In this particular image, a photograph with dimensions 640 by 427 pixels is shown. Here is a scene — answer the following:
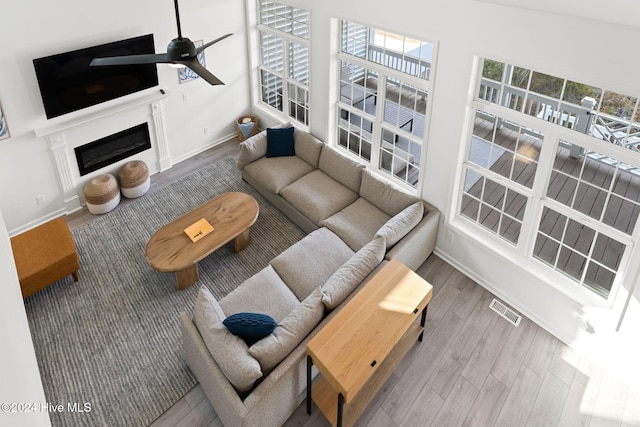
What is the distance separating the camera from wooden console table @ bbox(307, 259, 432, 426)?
355cm

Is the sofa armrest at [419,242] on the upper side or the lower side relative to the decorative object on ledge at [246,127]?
lower

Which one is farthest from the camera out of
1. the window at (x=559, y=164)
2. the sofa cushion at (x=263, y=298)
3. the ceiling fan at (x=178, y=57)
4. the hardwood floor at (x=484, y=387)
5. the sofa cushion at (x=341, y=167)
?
the sofa cushion at (x=341, y=167)

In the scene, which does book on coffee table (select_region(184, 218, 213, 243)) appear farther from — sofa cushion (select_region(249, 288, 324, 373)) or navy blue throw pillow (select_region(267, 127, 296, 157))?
sofa cushion (select_region(249, 288, 324, 373))

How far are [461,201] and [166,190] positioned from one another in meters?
4.21

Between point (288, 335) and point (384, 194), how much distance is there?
2453 mm

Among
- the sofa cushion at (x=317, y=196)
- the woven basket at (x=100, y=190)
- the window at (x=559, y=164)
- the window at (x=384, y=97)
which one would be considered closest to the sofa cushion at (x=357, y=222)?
the sofa cushion at (x=317, y=196)

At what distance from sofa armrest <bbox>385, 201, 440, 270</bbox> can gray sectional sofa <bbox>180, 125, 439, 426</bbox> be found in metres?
0.01

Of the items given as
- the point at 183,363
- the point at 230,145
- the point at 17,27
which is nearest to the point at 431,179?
the point at 183,363

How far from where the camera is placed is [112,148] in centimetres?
641

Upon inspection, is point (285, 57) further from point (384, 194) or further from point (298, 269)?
point (298, 269)

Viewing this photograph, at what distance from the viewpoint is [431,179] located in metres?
5.33

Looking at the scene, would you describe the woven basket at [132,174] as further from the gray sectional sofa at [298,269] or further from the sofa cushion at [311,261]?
the sofa cushion at [311,261]

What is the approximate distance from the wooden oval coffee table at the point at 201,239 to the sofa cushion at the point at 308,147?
1156 millimetres

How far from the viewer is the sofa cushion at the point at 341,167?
19.6 feet
